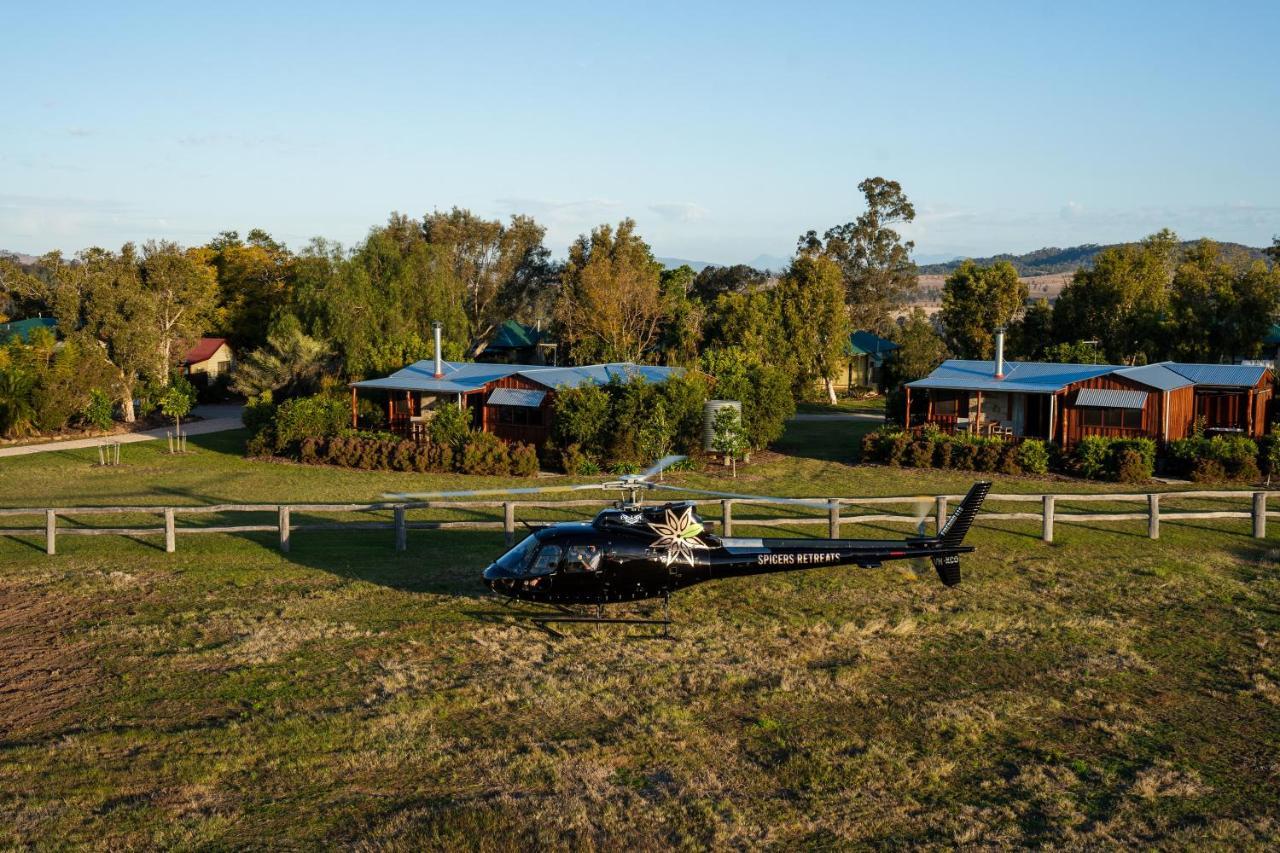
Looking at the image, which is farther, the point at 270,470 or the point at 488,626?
the point at 270,470

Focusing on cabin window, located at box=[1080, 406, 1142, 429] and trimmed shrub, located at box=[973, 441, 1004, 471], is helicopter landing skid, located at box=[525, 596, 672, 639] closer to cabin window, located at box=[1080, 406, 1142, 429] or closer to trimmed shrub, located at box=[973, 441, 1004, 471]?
trimmed shrub, located at box=[973, 441, 1004, 471]

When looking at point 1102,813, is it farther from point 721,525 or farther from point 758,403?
point 758,403

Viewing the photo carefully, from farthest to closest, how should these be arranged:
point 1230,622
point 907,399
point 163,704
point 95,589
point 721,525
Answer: point 907,399, point 721,525, point 95,589, point 1230,622, point 163,704

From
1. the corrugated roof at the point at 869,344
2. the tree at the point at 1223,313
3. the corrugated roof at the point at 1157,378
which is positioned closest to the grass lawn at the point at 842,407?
the corrugated roof at the point at 869,344

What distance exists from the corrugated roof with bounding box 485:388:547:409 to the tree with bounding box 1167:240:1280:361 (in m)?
29.8

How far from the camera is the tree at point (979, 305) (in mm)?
50688

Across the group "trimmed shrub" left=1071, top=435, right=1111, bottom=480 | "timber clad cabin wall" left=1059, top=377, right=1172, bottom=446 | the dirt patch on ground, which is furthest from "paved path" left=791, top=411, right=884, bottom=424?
the dirt patch on ground

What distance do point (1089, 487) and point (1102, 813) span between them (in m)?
19.7

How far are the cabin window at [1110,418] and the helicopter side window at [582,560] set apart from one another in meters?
22.8

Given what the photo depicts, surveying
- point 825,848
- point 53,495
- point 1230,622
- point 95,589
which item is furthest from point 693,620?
point 53,495

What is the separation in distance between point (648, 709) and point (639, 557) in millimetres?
2911

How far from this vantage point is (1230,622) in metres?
13.5

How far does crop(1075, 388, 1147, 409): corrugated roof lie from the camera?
30062mm

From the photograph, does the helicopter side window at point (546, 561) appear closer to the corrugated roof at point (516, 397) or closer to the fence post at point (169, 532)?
the fence post at point (169, 532)
